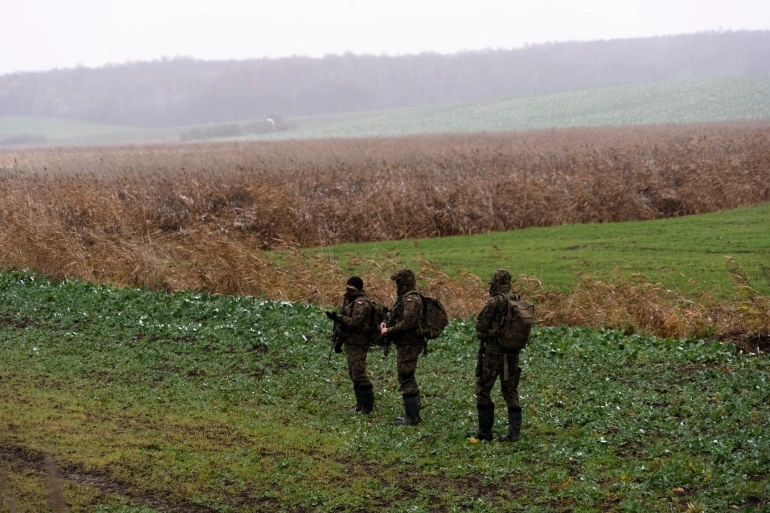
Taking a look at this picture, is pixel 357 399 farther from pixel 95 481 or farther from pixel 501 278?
pixel 95 481

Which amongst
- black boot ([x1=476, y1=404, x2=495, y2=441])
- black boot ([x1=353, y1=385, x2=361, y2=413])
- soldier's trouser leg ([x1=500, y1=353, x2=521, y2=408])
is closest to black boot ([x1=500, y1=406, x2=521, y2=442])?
soldier's trouser leg ([x1=500, y1=353, x2=521, y2=408])

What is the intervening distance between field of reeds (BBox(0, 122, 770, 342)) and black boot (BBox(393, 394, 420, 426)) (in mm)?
7119

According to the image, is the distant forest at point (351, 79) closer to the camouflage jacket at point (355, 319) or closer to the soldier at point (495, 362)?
the camouflage jacket at point (355, 319)

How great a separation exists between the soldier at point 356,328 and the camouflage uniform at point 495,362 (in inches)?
65.8

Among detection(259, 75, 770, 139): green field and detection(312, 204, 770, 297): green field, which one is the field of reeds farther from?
detection(259, 75, 770, 139): green field

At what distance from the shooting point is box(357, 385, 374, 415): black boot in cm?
1205

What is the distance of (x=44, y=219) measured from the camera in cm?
2523

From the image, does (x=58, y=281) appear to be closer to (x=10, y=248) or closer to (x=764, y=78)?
(x=10, y=248)

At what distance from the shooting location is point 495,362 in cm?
1045

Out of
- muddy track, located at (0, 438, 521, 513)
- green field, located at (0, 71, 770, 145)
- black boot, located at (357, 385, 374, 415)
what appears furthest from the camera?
green field, located at (0, 71, 770, 145)

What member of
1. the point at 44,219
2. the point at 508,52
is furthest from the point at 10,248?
the point at 508,52

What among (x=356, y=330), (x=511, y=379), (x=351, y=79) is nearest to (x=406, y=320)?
(x=356, y=330)

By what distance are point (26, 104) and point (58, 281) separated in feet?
459

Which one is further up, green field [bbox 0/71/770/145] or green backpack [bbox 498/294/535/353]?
green field [bbox 0/71/770/145]
